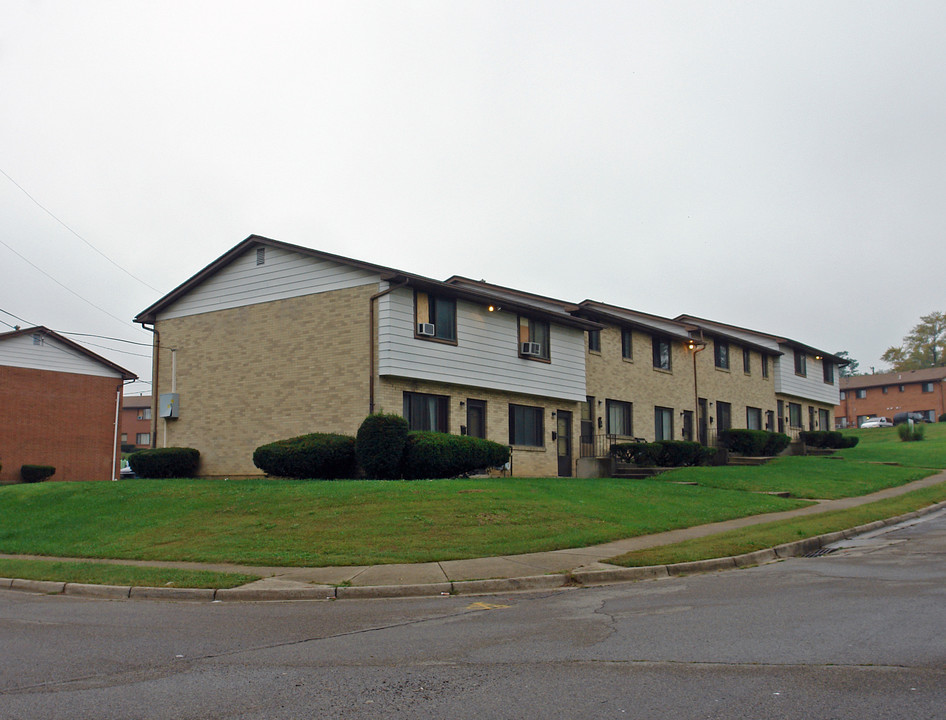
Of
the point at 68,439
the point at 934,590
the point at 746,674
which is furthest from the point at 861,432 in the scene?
the point at 746,674

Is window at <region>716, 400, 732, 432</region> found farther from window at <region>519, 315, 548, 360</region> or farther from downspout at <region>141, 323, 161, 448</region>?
downspout at <region>141, 323, 161, 448</region>

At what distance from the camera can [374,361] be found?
73.9 ft

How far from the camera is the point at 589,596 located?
1023cm

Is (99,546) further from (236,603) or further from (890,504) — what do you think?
(890,504)

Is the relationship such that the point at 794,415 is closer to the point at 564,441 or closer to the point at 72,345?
the point at 564,441

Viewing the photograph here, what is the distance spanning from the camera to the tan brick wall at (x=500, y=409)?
22.8 metres

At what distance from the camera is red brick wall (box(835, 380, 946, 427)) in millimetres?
73750

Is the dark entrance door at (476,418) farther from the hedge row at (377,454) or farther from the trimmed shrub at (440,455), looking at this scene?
the hedge row at (377,454)

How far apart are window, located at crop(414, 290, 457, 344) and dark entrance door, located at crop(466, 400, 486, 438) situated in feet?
7.57

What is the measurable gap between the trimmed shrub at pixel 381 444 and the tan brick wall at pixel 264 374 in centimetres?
140

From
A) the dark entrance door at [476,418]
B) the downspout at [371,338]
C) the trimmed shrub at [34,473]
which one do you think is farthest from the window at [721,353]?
the trimmed shrub at [34,473]

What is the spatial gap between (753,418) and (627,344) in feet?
36.8

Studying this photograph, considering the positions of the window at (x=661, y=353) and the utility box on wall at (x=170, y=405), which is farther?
the window at (x=661, y=353)

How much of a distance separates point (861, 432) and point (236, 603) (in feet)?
196
